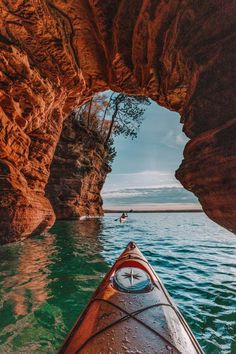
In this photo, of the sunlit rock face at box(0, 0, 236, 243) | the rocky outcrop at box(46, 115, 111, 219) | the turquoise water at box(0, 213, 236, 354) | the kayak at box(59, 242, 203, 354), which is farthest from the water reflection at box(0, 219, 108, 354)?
the rocky outcrop at box(46, 115, 111, 219)

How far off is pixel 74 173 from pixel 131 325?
2013cm

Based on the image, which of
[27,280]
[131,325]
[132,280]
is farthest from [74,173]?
[131,325]

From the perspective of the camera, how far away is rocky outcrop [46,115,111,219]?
20609 millimetres

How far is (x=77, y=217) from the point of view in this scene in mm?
21031

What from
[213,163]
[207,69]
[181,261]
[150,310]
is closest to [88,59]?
[207,69]

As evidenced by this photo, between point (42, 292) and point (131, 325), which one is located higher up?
point (131, 325)

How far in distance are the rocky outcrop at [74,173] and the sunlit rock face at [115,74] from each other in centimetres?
960

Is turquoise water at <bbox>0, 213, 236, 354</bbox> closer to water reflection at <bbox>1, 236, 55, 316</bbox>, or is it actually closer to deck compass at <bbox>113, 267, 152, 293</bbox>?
water reflection at <bbox>1, 236, 55, 316</bbox>

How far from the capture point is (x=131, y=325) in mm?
2199

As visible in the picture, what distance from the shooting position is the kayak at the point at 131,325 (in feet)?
6.23

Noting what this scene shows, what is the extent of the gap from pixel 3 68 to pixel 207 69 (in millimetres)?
6328

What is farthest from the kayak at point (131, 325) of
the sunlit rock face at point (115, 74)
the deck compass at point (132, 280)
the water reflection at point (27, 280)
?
the sunlit rock face at point (115, 74)

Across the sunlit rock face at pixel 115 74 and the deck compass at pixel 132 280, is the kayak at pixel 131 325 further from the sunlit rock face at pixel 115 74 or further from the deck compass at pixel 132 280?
the sunlit rock face at pixel 115 74

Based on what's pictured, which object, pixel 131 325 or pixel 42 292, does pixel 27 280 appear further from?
pixel 131 325
